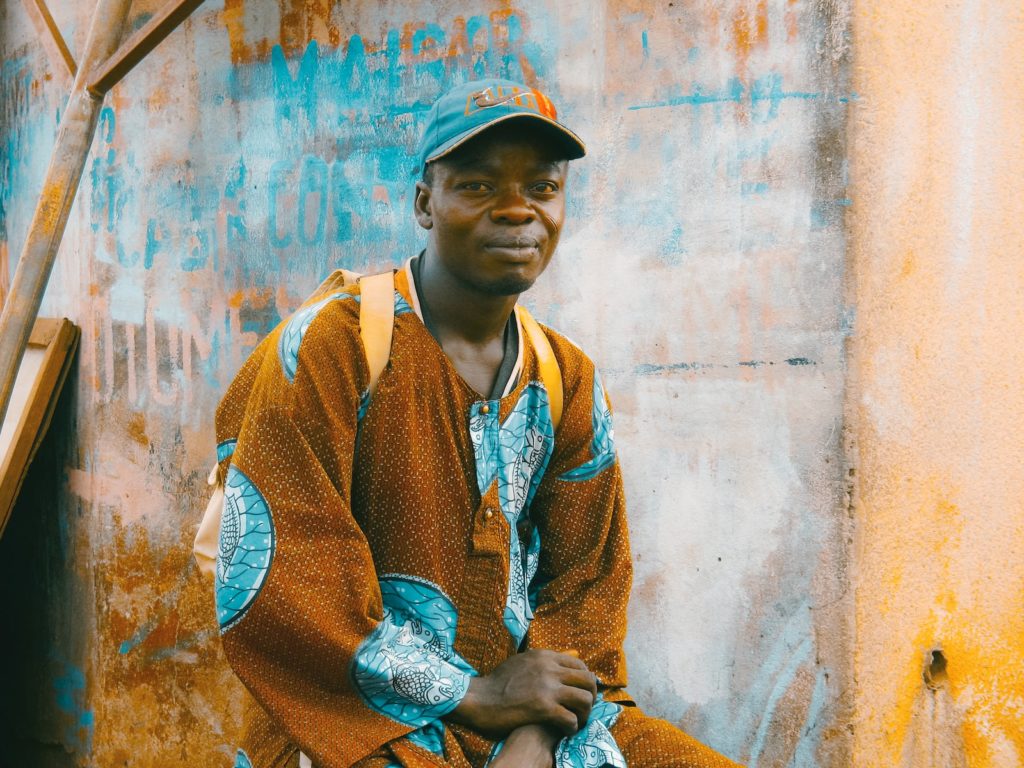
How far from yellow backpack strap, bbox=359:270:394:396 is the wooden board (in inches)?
85.4

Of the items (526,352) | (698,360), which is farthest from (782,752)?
(526,352)

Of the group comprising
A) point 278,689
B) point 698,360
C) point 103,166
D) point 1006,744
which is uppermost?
point 103,166

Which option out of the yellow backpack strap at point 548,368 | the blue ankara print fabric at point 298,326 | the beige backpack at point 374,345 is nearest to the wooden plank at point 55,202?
the beige backpack at point 374,345

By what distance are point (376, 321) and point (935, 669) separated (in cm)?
190

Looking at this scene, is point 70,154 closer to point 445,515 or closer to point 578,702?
point 445,515

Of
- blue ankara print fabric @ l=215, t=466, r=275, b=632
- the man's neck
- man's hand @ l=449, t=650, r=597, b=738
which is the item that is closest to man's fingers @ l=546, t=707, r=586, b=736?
man's hand @ l=449, t=650, r=597, b=738

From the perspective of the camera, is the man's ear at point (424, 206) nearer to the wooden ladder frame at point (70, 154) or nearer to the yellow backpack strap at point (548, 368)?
the yellow backpack strap at point (548, 368)

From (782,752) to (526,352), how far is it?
1.39 meters

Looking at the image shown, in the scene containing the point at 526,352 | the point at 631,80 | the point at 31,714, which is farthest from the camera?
the point at 31,714

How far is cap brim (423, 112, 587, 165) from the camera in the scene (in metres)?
1.99

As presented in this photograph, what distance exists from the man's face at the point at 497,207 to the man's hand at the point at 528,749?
2.83 ft

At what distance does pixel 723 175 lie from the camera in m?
2.86

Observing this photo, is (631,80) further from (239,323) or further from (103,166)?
(103,166)

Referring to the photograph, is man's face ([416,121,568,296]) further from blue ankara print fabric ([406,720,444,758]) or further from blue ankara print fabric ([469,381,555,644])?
blue ankara print fabric ([406,720,444,758])
